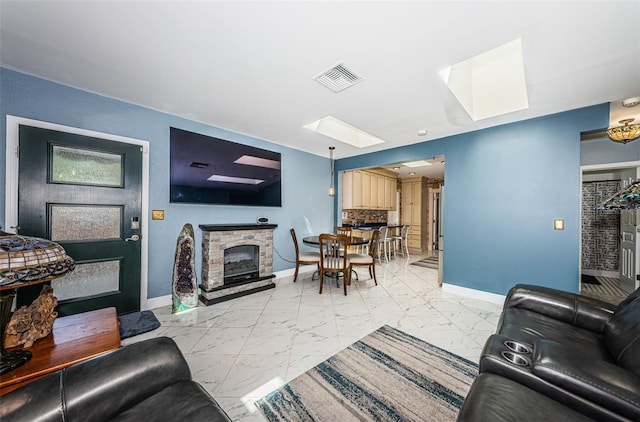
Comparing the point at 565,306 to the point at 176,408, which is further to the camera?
the point at 565,306

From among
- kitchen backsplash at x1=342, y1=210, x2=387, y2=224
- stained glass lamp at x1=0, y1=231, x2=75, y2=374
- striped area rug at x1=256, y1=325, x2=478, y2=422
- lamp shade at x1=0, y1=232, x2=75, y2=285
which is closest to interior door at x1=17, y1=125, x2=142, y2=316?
stained glass lamp at x1=0, y1=231, x2=75, y2=374

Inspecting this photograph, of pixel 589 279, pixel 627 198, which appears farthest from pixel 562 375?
pixel 589 279

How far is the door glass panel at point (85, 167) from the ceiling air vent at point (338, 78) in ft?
8.10

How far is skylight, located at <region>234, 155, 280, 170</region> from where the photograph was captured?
3.71 metres

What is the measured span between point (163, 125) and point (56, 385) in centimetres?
296

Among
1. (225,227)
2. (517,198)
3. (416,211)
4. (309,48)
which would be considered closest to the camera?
(309,48)

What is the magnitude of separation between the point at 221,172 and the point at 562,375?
147 inches

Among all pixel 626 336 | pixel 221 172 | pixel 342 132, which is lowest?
pixel 626 336

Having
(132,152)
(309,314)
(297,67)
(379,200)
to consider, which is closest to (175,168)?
(132,152)

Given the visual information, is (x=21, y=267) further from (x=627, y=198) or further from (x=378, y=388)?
(x=627, y=198)

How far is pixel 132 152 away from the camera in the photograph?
2744mm

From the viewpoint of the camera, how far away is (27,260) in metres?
0.93

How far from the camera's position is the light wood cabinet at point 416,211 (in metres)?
7.66

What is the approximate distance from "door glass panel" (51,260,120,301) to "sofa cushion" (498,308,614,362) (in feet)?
12.1
